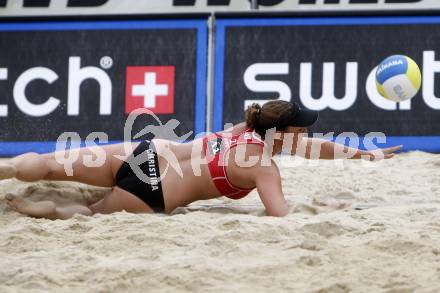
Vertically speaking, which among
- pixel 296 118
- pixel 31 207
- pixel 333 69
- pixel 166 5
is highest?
pixel 166 5

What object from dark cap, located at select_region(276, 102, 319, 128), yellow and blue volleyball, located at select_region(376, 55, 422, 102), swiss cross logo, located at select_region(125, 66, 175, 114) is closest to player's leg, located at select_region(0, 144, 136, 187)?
dark cap, located at select_region(276, 102, 319, 128)

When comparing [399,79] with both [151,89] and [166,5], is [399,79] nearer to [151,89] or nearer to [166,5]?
[151,89]

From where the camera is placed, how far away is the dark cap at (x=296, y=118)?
5418 mm

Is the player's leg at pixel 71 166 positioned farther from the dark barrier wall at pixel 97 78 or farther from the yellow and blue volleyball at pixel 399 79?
the dark barrier wall at pixel 97 78

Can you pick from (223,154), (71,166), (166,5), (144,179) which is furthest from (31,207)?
(166,5)

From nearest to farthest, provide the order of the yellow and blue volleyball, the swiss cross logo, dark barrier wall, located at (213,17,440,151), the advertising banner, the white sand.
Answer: the white sand, the yellow and blue volleyball, dark barrier wall, located at (213,17,440,151), the swiss cross logo, the advertising banner

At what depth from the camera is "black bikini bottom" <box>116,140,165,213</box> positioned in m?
5.41

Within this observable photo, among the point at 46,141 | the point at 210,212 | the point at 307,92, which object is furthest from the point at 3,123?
the point at 210,212

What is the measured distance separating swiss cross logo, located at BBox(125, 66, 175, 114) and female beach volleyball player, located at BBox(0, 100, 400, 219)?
2.26 m

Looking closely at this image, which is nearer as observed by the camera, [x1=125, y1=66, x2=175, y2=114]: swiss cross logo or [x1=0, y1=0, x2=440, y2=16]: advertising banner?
[x1=125, y1=66, x2=175, y2=114]: swiss cross logo

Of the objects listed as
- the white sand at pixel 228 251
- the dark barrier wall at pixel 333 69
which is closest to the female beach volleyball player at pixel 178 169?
the white sand at pixel 228 251

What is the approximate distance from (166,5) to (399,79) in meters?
3.91

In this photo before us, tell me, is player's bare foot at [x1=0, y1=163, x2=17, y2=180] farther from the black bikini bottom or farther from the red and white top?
the red and white top

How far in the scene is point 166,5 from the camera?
9.73m
